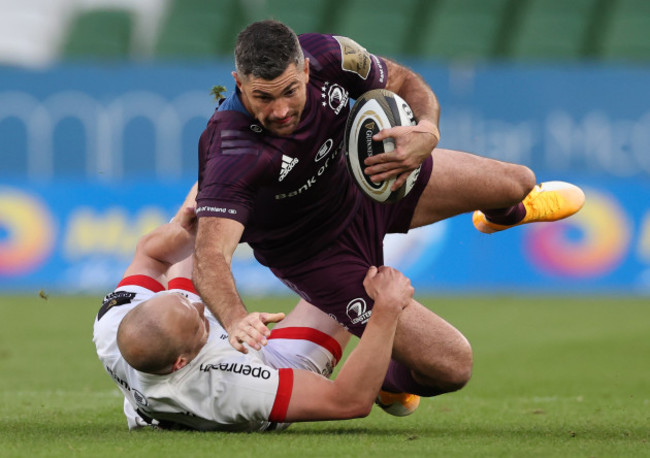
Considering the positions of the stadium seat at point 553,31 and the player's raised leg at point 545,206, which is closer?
the player's raised leg at point 545,206

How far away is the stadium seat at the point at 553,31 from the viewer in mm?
18656

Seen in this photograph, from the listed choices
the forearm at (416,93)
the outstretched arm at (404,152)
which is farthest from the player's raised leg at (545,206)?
the outstretched arm at (404,152)

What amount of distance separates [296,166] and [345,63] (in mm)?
671

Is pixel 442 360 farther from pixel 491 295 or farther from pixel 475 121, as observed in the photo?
pixel 475 121

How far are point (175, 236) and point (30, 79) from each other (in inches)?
446

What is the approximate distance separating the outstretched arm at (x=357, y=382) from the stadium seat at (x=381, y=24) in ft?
45.9

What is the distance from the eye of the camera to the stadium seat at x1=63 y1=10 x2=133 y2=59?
1970cm

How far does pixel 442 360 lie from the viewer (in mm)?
5910

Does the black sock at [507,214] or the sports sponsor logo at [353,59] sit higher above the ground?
the sports sponsor logo at [353,59]

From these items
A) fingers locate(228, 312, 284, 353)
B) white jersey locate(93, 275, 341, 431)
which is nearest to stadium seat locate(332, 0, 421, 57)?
white jersey locate(93, 275, 341, 431)

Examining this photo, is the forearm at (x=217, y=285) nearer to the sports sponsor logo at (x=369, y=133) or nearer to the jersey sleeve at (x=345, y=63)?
the sports sponsor logo at (x=369, y=133)

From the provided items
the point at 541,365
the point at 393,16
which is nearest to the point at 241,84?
the point at 541,365

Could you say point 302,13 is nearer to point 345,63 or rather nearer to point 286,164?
point 345,63

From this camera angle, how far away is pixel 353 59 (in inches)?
235
